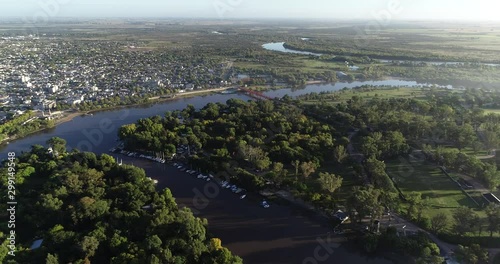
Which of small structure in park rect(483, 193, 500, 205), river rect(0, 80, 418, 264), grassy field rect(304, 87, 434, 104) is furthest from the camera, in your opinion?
grassy field rect(304, 87, 434, 104)

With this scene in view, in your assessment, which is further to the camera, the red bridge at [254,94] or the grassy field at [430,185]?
the red bridge at [254,94]

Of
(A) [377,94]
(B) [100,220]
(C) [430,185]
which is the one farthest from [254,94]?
(B) [100,220]

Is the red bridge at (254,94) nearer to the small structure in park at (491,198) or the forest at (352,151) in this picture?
the forest at (352,151)

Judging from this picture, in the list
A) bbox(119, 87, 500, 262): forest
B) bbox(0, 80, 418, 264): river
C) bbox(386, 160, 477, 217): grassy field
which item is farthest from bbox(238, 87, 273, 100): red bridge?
bbox(386, 160, 477, 217): grassy field

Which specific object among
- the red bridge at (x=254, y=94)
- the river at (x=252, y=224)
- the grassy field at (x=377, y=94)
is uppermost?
the grassy field at (x=377, y=94)

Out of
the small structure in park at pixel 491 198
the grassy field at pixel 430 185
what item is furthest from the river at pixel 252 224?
the small structure in park at pixel 491 198

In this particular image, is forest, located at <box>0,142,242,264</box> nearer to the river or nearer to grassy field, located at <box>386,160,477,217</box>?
the river

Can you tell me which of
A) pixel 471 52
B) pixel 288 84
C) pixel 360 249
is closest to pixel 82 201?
pixel 360 249

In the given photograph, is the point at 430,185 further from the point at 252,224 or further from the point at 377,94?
the point at 377,94

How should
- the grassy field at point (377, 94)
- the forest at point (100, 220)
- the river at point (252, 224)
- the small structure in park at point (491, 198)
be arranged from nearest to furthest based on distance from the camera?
the forest at point (100, 220)
the river at point (252, 224)
the small structure in park at point (491, 198)
the grassy field at point (377, 94)

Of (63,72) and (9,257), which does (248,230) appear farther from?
(63,72)
